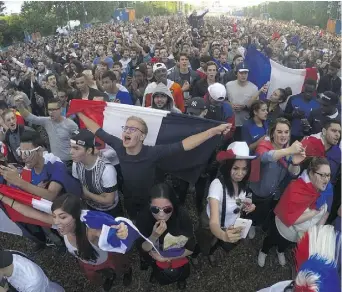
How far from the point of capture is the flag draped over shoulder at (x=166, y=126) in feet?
12.8

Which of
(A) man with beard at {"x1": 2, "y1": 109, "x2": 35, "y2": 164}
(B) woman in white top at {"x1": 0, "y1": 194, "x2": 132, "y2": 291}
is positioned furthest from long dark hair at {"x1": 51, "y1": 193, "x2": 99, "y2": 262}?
(A) man with beard at {"x1": 2, "y1": 109, "x2": 35, "y2": 164}

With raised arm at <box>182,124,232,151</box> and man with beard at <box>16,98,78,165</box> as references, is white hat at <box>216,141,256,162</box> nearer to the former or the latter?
raised arm at <box>182,124,232,151</box>

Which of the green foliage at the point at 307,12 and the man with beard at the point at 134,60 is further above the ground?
the green foliage at the point at 307,12

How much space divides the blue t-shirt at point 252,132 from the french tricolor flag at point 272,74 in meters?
2.29

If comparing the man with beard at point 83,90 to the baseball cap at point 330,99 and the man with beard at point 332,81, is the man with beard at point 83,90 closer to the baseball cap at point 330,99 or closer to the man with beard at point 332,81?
the baseball cap at point 330,99

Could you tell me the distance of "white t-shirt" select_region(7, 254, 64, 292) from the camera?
2600 millimetres

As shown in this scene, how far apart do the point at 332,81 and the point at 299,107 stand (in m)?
2.38

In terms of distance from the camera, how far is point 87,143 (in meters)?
3.29

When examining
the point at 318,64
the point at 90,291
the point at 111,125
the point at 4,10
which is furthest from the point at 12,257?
the point at 4,10

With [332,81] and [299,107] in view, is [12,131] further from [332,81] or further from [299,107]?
[332,81]

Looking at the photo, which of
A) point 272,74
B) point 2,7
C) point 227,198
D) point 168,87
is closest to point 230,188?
point 227,198

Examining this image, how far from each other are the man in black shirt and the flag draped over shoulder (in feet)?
0.92

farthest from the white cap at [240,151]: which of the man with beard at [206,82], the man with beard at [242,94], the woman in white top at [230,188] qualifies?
the man with beard at [206,82]

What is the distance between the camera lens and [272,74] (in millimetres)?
6574
